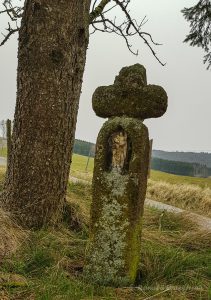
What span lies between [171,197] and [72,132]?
10502 mm

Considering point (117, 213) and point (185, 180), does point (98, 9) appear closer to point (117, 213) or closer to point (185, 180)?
point (117, 213)

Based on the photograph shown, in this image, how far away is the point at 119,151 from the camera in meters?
3.81

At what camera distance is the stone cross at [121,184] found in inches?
148

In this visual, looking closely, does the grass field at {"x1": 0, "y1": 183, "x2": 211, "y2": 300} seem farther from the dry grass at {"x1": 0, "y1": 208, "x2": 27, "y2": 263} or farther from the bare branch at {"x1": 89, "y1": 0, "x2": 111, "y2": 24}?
the bare branch at {"x1": 89, "y1": 0, "x2": 111, "y2": 24}

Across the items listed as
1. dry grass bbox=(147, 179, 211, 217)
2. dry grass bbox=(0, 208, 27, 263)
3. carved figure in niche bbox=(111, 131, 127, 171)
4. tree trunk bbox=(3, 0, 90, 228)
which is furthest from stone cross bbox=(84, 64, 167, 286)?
dry grass bbox=(147, 179, 211, 217)

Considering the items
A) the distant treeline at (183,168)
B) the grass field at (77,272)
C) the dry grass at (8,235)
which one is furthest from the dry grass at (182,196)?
the distant treeline at (183,168)

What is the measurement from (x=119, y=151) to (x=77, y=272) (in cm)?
123

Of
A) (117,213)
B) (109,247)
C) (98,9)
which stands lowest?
(109,247)

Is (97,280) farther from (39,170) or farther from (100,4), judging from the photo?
(100,4)

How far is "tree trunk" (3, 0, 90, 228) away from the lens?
516 cm

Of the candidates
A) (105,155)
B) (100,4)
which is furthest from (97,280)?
(100,4)

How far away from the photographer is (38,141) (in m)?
5.16

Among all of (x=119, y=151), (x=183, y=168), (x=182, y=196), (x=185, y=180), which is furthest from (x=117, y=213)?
(x=183, y=168)

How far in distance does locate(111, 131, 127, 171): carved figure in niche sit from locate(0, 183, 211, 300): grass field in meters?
1.05
